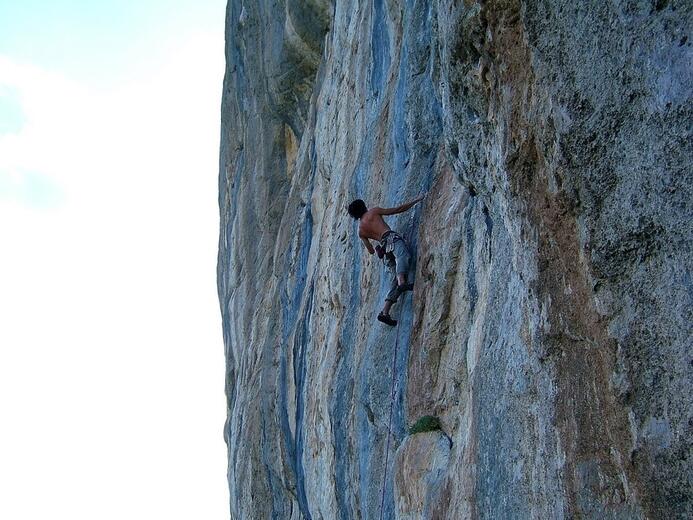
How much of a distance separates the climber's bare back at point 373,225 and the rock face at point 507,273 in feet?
1.00

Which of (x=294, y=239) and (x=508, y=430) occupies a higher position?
(x=294, y=239)

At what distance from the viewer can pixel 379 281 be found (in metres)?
8.74

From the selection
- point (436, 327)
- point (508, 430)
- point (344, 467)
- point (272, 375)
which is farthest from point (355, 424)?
point (272, 375)

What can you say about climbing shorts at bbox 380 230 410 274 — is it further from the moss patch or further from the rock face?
the moss patch

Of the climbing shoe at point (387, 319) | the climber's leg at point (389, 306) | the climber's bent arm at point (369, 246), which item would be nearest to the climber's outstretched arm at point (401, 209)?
the climber's bent arm at point (369, 246)

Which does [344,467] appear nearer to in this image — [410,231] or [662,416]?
[410,231]

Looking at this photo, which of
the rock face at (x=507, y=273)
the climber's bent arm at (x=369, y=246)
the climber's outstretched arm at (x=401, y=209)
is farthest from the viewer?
the climber's bent arm at (x=369, y=246)

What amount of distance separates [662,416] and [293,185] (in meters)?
11.2

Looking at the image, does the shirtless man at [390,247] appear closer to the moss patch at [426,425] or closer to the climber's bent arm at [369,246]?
the climber's bent arm at [369,246]

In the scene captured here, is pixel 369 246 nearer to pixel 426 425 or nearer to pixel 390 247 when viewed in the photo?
pixel 390 247

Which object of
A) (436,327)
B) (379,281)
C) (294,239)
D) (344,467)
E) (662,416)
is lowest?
(344,467)

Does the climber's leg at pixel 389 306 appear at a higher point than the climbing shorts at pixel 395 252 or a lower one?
lower

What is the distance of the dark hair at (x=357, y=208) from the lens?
8727 mm

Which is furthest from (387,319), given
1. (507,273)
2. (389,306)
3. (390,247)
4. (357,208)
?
(507,273)
